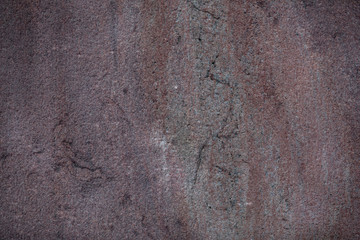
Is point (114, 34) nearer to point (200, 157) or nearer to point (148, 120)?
point (148, 120)

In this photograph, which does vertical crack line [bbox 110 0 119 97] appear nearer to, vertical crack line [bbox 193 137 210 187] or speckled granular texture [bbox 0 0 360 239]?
speckled granular texture [bbox 0 0 360 239]

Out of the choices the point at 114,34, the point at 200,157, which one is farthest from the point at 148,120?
the point at 114,34

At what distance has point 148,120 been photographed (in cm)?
186

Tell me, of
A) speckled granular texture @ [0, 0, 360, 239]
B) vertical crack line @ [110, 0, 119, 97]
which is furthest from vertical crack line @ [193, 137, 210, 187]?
vertical crack line @ [110, 0, 119, 97]

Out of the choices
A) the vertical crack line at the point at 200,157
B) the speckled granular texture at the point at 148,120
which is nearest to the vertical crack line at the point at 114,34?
the speckled granular texture at the point at 148,120

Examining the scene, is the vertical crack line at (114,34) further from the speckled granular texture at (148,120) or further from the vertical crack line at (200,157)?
the vertical crack line at (200,157)

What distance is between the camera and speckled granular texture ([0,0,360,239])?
185cm

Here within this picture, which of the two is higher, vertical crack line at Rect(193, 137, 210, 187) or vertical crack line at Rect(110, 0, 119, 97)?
vertical crack line at Rect(110, 0, 119, 97)

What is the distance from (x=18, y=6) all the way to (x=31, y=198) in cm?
138

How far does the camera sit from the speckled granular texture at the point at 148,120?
1.85m

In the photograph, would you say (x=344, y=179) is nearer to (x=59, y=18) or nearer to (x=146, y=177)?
(x=146, y=177)

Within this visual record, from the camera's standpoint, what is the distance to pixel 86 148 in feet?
6.07

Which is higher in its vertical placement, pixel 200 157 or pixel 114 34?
pixel 114 34

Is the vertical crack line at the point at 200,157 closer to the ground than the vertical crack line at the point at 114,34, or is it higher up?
closer to the ground
